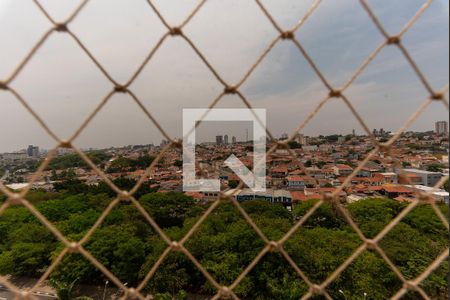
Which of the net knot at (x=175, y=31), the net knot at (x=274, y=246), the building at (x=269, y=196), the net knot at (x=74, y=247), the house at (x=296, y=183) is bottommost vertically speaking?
the net knot at (x=274, y=246)

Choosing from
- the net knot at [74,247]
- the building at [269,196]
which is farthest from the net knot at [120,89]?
the building at [269,196]

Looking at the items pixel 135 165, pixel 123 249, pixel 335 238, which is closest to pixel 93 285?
pixel 123 249

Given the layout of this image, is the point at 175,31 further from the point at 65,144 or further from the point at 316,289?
the point at 316,289

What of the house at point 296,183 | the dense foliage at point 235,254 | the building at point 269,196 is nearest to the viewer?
the dense foliage at point 235,254

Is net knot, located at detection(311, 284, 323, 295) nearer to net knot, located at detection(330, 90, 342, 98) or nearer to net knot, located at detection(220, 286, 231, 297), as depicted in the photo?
net knot, located at detection(220, 286, 231, 297)

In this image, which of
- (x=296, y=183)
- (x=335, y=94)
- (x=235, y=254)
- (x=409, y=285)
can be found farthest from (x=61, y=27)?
(x=296, y=183)

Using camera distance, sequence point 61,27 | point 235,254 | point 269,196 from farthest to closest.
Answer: point 269,196 < point 235,254 < point 61,27

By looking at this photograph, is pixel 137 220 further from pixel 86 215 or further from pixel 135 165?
pixel 135 165

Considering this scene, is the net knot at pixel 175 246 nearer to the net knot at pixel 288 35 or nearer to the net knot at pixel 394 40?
the net knot at pixel 288 35

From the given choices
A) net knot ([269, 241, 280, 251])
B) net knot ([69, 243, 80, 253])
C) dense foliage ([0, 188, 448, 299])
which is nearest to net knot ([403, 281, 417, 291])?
net knot ([269, 241, 280, 251])
